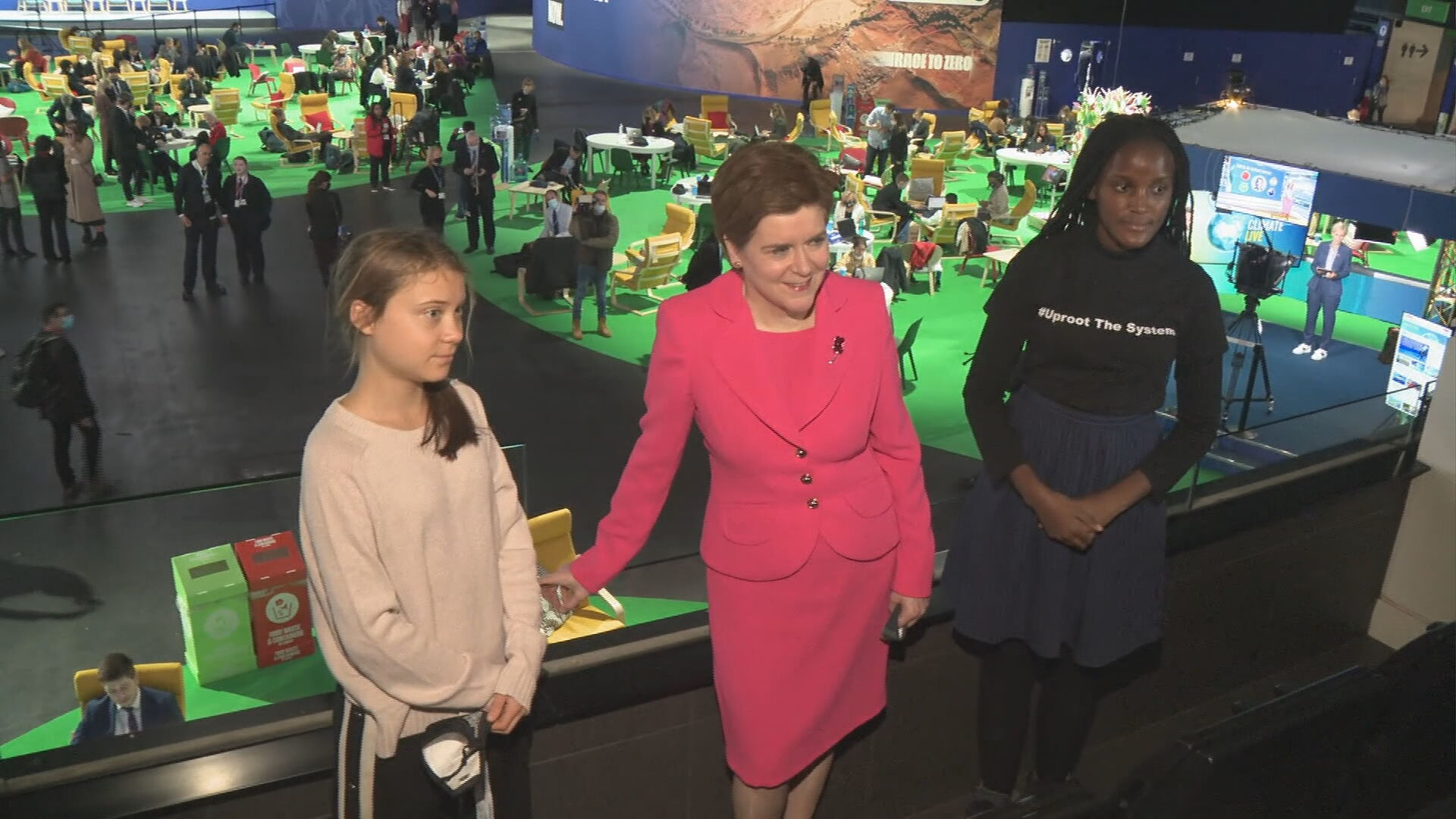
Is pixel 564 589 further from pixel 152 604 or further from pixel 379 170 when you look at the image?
pixel 379 170

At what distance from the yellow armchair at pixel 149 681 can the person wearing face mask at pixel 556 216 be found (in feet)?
29.8

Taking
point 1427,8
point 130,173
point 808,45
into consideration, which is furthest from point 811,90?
point 130,173

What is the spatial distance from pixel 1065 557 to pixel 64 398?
27.0ft

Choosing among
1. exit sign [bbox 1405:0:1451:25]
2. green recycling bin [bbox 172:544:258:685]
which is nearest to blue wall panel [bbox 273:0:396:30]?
exit sign [bbox 1405:0:1451:25]

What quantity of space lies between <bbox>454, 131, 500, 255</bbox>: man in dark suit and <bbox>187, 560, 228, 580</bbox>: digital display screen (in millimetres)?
10486

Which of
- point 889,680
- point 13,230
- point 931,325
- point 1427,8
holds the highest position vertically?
point 1427,8

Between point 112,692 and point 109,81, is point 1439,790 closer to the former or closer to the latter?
point 112,692

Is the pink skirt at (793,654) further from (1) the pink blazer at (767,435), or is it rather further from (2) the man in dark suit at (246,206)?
(2) the man in dark suit at (246,206)

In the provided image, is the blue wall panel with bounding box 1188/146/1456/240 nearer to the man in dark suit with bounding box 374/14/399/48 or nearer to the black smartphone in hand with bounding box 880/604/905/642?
the black smartphone in hand with bounding box 880/604/905/642

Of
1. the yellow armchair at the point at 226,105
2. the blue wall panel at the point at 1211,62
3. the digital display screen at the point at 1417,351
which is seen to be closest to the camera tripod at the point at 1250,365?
→ the digital display screen at the point at 1417,351

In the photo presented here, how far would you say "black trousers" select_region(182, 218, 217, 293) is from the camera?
43.3ft

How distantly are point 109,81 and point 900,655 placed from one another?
19867mm

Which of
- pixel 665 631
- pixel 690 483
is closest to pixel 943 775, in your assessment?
pixel 665 631

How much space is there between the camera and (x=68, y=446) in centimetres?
942
